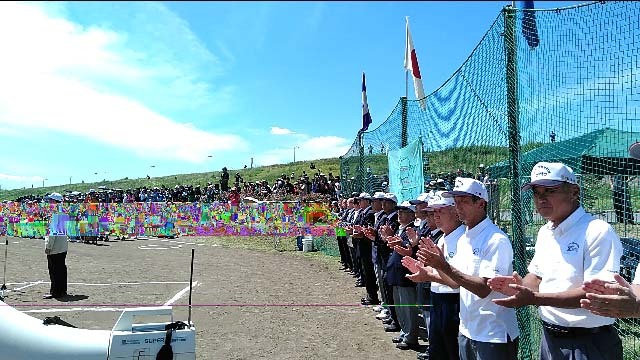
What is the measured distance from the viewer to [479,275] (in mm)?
3654

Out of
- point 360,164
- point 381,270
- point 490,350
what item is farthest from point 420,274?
point 360,164

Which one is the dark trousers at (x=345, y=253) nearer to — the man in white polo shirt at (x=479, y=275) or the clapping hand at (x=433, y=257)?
the man in white polo shirt at (x=479, y=275)

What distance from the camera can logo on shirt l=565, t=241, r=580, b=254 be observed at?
2934 millimetres

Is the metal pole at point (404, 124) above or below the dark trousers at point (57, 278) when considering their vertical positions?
above

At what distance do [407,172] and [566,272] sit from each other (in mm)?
5225

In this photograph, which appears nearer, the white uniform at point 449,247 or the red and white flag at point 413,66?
the white uniform at point 449,247

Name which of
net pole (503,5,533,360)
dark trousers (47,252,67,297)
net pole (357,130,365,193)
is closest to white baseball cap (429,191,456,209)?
net pole (503,5,533,360)

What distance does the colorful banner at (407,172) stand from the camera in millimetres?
7477

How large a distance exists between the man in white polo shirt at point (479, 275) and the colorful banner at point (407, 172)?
135 inches

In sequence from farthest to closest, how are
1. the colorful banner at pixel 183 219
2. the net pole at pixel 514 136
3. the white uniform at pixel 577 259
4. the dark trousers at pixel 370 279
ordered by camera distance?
the colorful banner at pixel 183 219 → the dark trousers at pixel 370 279 → the net pole at pixel 514 136 → the white uniform at pixel 577 259

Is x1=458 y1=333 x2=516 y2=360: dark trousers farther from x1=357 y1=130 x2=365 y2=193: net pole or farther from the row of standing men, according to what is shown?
x1=357 y1=130 x2=365 y2=193: net pole

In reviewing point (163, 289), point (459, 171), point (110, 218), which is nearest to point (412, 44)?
point (459, 171)

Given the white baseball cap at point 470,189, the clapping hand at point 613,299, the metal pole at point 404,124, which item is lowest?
the clapping hand at point 613,299

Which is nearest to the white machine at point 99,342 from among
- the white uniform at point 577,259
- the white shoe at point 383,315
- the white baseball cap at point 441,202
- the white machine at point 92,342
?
the white machine at point 92,342
